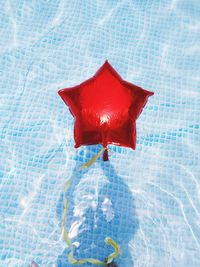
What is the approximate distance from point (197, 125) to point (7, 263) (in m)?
2.14

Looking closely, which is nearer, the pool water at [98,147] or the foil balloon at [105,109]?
the foil balloon at [105,109]

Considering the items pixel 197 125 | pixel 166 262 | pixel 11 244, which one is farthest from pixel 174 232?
pixel 11 244

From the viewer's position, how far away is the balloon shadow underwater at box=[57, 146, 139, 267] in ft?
10.9

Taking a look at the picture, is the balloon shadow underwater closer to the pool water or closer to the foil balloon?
Result: the pool water

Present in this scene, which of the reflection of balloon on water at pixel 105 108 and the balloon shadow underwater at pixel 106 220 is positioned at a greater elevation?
the reflection of balloon on water at pixel 105 108

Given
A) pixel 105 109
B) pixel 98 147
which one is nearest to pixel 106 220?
pixel 98 147

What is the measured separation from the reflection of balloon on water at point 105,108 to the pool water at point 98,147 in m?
0.89

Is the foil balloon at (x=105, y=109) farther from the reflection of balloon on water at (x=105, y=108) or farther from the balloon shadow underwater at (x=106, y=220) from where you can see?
the balloon shadow underwater at (x=106, y=220)

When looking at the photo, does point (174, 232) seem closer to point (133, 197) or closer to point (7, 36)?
point (133, 197)

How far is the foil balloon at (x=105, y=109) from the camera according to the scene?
2.71 metres

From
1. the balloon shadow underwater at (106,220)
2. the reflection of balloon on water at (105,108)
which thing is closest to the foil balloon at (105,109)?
the reflection of balloon on water at (105,108)

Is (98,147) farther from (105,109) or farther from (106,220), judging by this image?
(105,109)

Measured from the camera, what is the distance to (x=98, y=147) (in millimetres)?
3609

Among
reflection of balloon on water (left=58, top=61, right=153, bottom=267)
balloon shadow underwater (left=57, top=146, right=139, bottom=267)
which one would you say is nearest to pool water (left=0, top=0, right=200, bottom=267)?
balloon shadow underwater (left=57, top=146, right=139, bottom=267)
